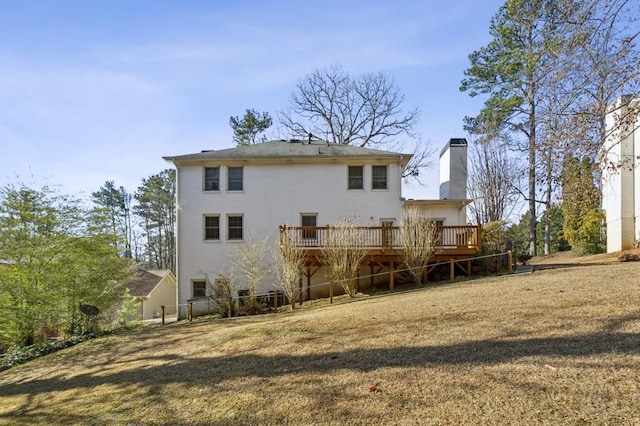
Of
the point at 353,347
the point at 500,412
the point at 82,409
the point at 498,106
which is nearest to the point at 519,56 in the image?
the point at 498,106

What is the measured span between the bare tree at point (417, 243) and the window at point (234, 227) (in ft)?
25.0

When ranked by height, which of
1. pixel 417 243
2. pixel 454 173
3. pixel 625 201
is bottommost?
pixel 417 243

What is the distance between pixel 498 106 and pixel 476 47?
4410 mm

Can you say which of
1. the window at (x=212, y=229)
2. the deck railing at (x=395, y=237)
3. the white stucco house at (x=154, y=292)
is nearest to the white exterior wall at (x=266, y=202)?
the window at (x=212, y=229)

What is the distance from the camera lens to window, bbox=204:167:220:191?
18984 mm

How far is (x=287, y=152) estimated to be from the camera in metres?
19.2

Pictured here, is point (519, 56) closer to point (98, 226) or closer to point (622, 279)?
point (622, 279)

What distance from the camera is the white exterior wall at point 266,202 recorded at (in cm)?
1825

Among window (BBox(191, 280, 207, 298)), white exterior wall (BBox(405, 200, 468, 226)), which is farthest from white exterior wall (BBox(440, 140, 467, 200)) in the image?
window (BBox(191, 280, 207, 298))

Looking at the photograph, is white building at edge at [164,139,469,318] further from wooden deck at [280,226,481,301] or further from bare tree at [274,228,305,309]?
bare tree at [274,228,305,309]

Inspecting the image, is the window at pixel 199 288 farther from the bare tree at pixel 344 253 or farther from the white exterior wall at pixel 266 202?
the bare tree at pixel 344 253

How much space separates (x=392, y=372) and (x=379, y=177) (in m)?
13.9

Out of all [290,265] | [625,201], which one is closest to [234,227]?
[290,265]

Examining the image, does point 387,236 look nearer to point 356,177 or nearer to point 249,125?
point 356,177
